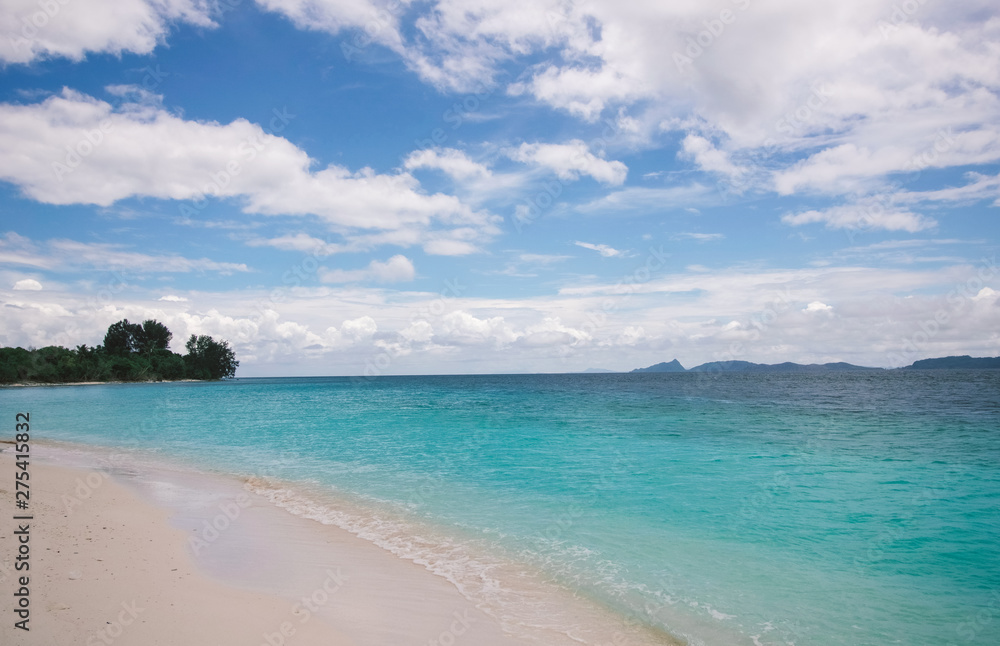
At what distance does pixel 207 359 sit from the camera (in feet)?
527

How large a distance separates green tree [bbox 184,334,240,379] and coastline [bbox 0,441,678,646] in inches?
6422

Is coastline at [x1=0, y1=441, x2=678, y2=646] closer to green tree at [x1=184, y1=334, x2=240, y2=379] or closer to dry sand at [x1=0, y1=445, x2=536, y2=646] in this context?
dry sand at [x1=0, y1=445, x2=536, y2=646]

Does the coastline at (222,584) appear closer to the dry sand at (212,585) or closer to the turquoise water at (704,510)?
the dry sand at (212,585)

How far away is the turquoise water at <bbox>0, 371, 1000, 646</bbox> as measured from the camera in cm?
765

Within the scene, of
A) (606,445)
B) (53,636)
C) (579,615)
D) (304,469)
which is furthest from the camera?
(606,445)

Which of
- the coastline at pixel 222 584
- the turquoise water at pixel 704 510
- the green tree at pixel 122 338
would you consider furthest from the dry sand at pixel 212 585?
the green tree at pixel 122 338

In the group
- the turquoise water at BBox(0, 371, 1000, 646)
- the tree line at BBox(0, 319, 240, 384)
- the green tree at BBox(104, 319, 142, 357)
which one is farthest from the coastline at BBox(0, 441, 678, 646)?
the green tree at BBox(104, 319, 142, 357)

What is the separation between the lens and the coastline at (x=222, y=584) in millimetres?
6207

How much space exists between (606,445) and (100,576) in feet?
62.9

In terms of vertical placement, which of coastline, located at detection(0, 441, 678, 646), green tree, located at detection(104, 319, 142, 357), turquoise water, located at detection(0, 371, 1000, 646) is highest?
green tree, located at detection(104, 319, 142, 357)

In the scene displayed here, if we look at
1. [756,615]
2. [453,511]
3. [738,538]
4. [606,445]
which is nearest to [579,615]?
[756,615]

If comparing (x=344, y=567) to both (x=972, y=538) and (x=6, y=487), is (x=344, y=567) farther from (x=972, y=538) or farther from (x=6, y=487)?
(x=972, y=538)

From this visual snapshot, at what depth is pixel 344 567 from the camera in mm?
8906

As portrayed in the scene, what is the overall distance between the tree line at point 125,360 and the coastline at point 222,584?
126600mm
